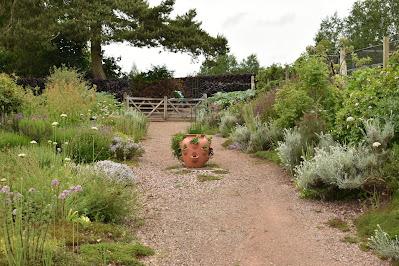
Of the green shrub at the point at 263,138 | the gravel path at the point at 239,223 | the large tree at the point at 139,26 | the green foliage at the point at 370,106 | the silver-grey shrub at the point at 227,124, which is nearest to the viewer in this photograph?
the gravel path at the point at 239,223

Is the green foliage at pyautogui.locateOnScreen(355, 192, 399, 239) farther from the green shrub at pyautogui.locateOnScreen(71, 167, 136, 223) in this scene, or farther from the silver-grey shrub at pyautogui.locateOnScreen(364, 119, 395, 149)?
the green shrub at pyautogui.locateOnScreen(71, 167, 136, 223)

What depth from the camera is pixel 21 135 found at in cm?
950

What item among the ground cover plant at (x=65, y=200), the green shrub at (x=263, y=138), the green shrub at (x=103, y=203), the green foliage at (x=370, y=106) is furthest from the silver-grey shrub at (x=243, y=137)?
the green shrub at (x=103, y=203)

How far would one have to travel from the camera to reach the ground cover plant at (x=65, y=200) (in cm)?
394

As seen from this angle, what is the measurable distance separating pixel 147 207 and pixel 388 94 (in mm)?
4014

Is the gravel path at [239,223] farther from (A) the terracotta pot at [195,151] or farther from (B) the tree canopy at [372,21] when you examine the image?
(B) the tree canopy at [372,21]

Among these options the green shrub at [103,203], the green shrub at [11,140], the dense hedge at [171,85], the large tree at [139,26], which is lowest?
the green shrub at [103,203]

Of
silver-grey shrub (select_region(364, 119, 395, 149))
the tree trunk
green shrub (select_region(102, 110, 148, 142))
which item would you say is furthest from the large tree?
silver-grey shrub (select_region(364, 119, 395, 149))

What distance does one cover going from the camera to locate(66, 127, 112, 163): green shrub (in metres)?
8.88

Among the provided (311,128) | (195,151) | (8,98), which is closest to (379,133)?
(311,128)

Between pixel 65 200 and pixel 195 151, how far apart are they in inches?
165

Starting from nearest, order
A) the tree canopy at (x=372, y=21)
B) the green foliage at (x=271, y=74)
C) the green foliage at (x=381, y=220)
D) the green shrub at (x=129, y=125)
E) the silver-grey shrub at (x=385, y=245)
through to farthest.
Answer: the silver-grey shrub at (x=385, y=245)
the green foliage at (x=381, y=220)
the green shrub at (x=129, y=125)
the green foliage at (x=271, y=74)
the tree canopy at (x=372, y=21)

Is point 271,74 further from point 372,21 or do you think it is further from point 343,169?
point 372,21

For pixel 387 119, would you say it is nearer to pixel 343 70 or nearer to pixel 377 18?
pixel 343 70
